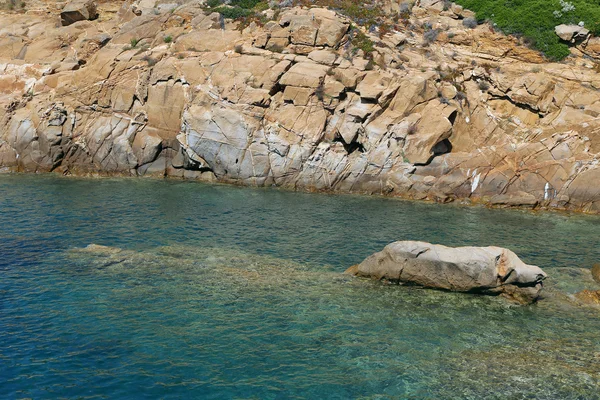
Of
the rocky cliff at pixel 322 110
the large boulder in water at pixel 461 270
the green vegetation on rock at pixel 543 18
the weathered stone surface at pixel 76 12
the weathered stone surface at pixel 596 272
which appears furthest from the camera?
the weathered stone surface at pixel 76 12

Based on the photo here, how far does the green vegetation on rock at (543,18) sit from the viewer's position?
4703 centimetres

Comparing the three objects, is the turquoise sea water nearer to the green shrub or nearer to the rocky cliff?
the rocky cliff

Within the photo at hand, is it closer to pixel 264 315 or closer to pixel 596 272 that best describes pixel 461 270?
pixel 596 272

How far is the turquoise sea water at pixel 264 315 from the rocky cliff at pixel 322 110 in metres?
8.33

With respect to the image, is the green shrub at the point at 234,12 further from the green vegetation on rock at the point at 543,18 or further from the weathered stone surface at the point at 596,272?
the weathered stone surface at the point at 596,272

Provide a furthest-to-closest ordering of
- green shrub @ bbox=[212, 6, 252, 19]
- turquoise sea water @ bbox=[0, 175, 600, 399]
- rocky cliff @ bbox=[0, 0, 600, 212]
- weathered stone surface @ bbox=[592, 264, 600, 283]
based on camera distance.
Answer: green shrub @ bbox=[212, 6, 252, 19] → rocky cliff @ bbox=[0, 0, 600, 212] → weathered stone surface @ bbox=[592, 264, 600, 283] → turquoise sea water @ bbox=[0, 175, 600, 399]

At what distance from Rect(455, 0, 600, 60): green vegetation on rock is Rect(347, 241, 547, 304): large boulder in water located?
104 ft

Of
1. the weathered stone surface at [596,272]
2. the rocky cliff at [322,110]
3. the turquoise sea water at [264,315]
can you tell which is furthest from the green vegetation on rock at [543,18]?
the weathered stone surface at [596,272]

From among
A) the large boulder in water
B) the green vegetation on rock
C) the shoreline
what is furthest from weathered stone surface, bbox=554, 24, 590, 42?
the large boulder in water

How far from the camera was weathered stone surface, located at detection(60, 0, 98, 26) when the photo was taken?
55625 mm

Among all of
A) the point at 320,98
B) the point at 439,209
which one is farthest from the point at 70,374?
the point at 320,98

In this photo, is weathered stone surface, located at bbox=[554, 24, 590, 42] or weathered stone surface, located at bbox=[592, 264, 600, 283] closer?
weathered stone surface, located at bbox=[592, 264, 600, 283]

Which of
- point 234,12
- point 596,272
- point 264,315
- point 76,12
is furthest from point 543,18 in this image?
point 76,12

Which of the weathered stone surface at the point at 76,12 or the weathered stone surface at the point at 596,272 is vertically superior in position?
the weathered stone surface at the point at 76,12
